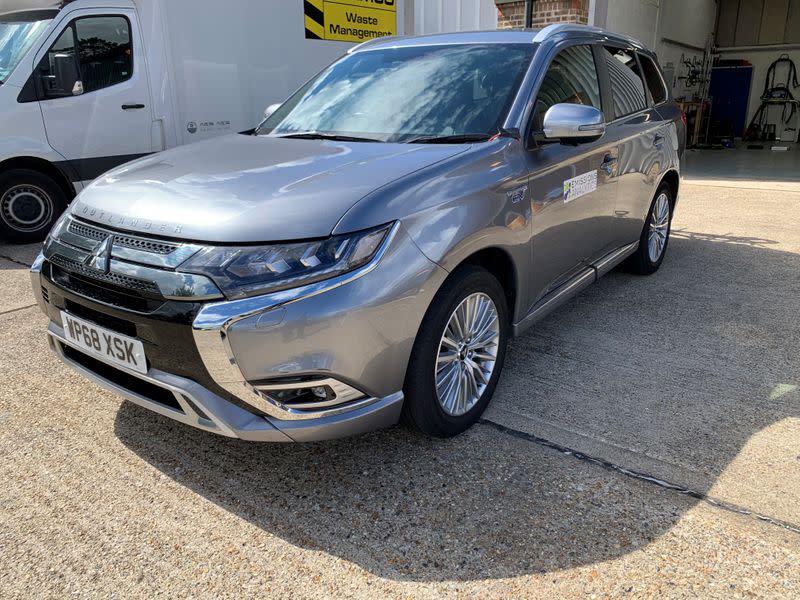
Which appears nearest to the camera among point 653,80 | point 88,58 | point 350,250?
point 350,250

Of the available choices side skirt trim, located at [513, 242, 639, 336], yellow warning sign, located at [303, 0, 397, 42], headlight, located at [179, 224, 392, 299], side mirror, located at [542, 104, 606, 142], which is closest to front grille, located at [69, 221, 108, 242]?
headlight, located at [179, 224, 392, 299]

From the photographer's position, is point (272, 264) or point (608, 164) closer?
point (272, 264)

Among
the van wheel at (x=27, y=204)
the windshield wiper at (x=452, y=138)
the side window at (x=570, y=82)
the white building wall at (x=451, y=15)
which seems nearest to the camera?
the windshield wiper at (x=452, y=138)

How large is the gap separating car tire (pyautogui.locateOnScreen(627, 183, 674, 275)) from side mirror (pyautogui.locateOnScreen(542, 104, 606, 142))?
6.61 ft

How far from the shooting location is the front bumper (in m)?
2.12

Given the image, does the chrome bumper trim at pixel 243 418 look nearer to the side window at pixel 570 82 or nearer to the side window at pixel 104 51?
the side window at pixel 570 82

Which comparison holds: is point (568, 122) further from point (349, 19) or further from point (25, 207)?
point (349, 19)

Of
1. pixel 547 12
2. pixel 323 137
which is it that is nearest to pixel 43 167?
pixel 323 137

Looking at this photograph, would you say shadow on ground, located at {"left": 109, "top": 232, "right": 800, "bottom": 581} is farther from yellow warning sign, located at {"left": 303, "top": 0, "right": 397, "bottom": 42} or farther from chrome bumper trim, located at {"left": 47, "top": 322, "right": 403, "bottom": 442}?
yellow warning sign, located at {"left": 303, "top": 0, "right": 397, "bottom": 42}

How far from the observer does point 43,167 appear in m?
6.53

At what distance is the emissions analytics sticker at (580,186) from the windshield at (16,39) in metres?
5.46

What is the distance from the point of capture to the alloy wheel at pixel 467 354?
2.71 m

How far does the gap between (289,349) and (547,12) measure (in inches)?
366

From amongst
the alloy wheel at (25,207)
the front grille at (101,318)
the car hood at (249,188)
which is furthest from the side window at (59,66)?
the front grille at (101,318)
